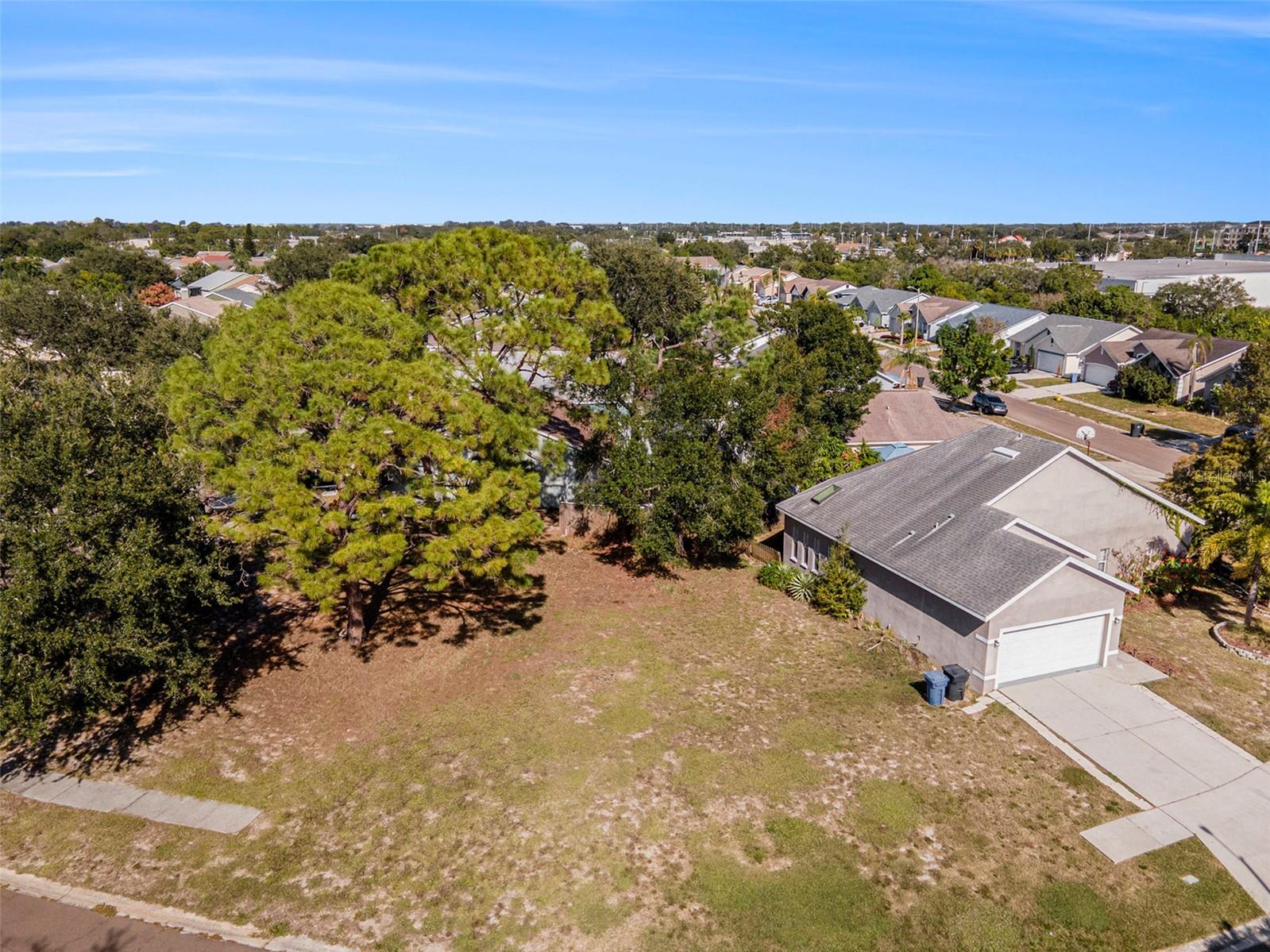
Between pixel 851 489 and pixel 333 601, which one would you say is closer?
pixel 333 601

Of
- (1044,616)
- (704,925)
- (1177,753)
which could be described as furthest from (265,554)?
(1177,753)

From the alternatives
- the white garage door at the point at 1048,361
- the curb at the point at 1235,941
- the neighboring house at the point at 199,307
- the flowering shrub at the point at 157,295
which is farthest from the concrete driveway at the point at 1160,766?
the flowering shrub at the point at 157,295

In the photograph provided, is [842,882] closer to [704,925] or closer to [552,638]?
[704,925]

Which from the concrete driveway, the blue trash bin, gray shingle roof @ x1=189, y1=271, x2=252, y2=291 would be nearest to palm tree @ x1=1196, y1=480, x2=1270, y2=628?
the concrete driveway

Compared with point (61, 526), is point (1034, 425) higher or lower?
lower

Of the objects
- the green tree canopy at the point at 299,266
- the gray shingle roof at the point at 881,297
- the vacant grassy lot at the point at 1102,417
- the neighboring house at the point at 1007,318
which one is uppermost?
the green tree canopy at the point at 299,266

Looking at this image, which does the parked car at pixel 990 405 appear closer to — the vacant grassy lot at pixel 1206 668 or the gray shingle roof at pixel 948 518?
the gray shingle roof at pixel 948 518

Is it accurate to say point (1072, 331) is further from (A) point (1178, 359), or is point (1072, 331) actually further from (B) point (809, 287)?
(B) point (809, 287)
